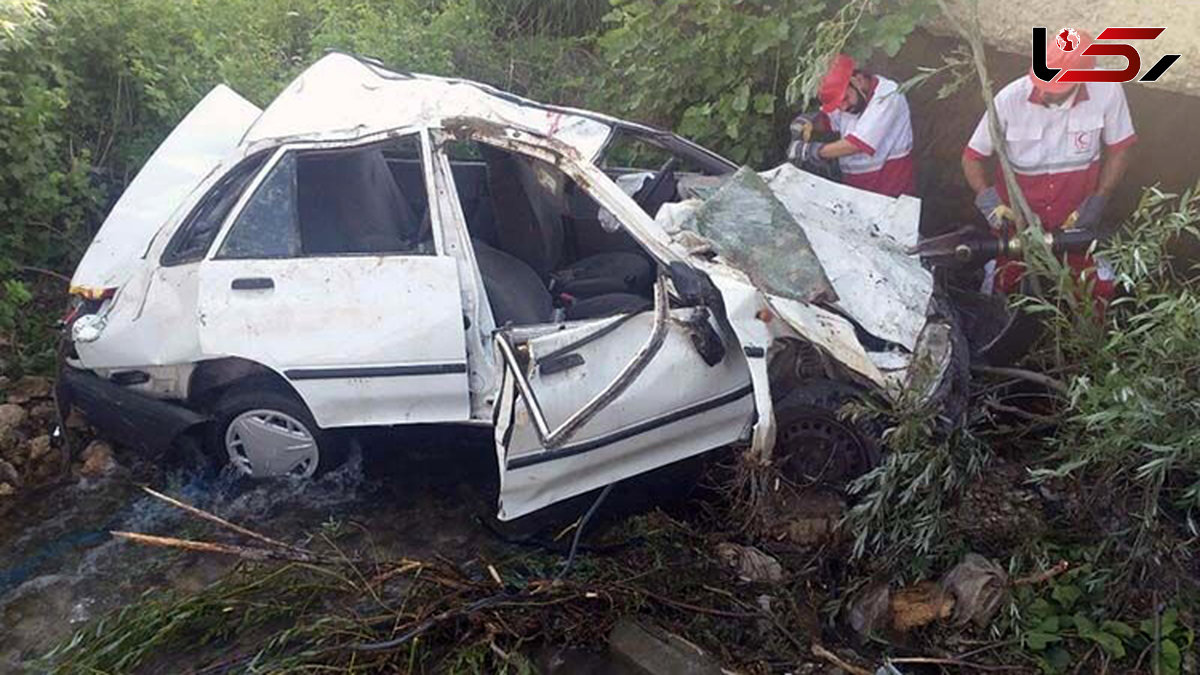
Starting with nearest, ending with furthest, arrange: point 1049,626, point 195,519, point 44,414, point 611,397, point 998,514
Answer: point 1049,626 < point 611,397 < point 998,514 < point 195,519 < point 44,414

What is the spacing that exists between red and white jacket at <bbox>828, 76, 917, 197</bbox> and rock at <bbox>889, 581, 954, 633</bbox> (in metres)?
2.61

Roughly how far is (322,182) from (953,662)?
10.6ft

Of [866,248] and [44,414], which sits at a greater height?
[866,248]

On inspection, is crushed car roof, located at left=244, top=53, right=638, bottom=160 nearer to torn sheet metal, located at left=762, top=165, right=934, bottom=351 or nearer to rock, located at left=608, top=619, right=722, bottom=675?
torn sheet metal, located at left=762, top=165, right=934, bottom=351

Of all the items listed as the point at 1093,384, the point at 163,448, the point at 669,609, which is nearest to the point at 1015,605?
the point at 1093,384

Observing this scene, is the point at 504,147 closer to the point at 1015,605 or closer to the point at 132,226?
the point at 132,226

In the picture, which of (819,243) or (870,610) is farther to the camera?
(819,243)

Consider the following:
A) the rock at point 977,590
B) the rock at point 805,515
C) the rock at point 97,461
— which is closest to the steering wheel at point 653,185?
the rock at point 805,515

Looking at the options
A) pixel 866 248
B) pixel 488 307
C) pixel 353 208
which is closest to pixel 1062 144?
pixel 866 248

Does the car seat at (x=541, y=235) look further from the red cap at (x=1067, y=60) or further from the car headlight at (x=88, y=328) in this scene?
the red cap at (x=1067, y=60)

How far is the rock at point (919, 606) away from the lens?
12.0ft

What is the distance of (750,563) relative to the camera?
404 cm

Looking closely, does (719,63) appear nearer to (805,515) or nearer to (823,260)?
(823,260)

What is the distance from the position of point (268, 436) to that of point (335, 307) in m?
0.81
